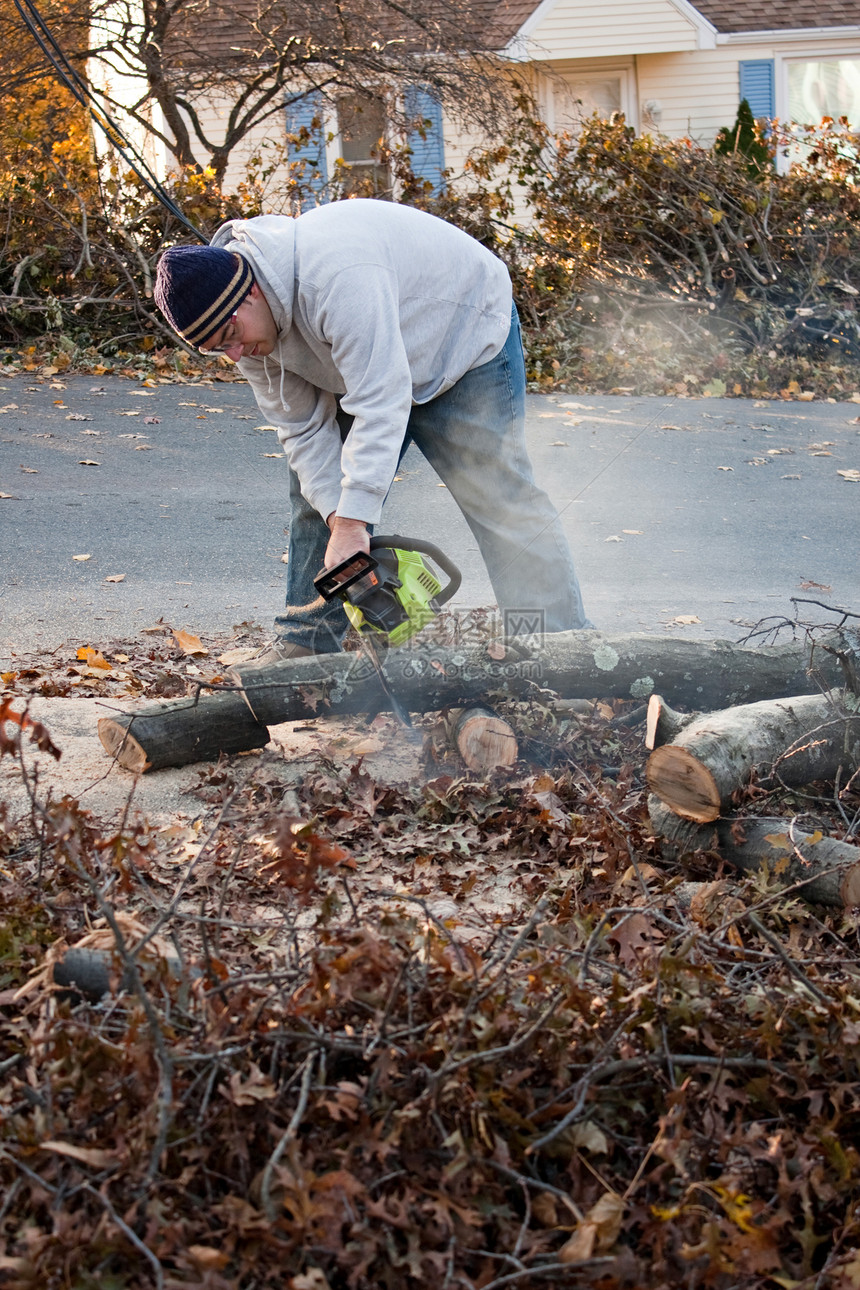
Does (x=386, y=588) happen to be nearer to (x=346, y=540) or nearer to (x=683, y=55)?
(x=346, y=540)

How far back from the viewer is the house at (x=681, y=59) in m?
17.0

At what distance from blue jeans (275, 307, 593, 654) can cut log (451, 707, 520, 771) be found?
621mm

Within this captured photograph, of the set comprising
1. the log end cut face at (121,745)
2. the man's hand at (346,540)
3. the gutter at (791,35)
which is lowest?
the log end cut face at (121,745)

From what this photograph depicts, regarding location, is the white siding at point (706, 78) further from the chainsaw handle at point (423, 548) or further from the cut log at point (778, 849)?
the cut log at point (778, 849)

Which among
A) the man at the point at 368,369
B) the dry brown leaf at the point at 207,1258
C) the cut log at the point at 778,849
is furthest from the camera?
the man at the point at 368,369

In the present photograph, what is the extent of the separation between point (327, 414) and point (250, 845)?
1579mm

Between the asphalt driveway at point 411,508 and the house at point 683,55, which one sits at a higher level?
the house at point 683,55

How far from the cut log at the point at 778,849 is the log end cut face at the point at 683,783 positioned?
0.07 meters

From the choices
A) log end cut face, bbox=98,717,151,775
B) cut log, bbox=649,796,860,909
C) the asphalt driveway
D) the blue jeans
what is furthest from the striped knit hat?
the asphalt driveway

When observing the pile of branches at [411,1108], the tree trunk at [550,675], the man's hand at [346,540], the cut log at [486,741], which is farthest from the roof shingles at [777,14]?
the pile of branches at [411,1108]

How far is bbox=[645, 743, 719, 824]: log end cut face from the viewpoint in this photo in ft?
9.13

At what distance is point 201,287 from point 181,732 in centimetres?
132

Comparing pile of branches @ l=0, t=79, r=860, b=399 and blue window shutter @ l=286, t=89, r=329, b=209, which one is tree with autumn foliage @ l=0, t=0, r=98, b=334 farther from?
blue window shutter @ l=286, t=89, r=329, b=209

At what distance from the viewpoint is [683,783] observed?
9.27 feet
